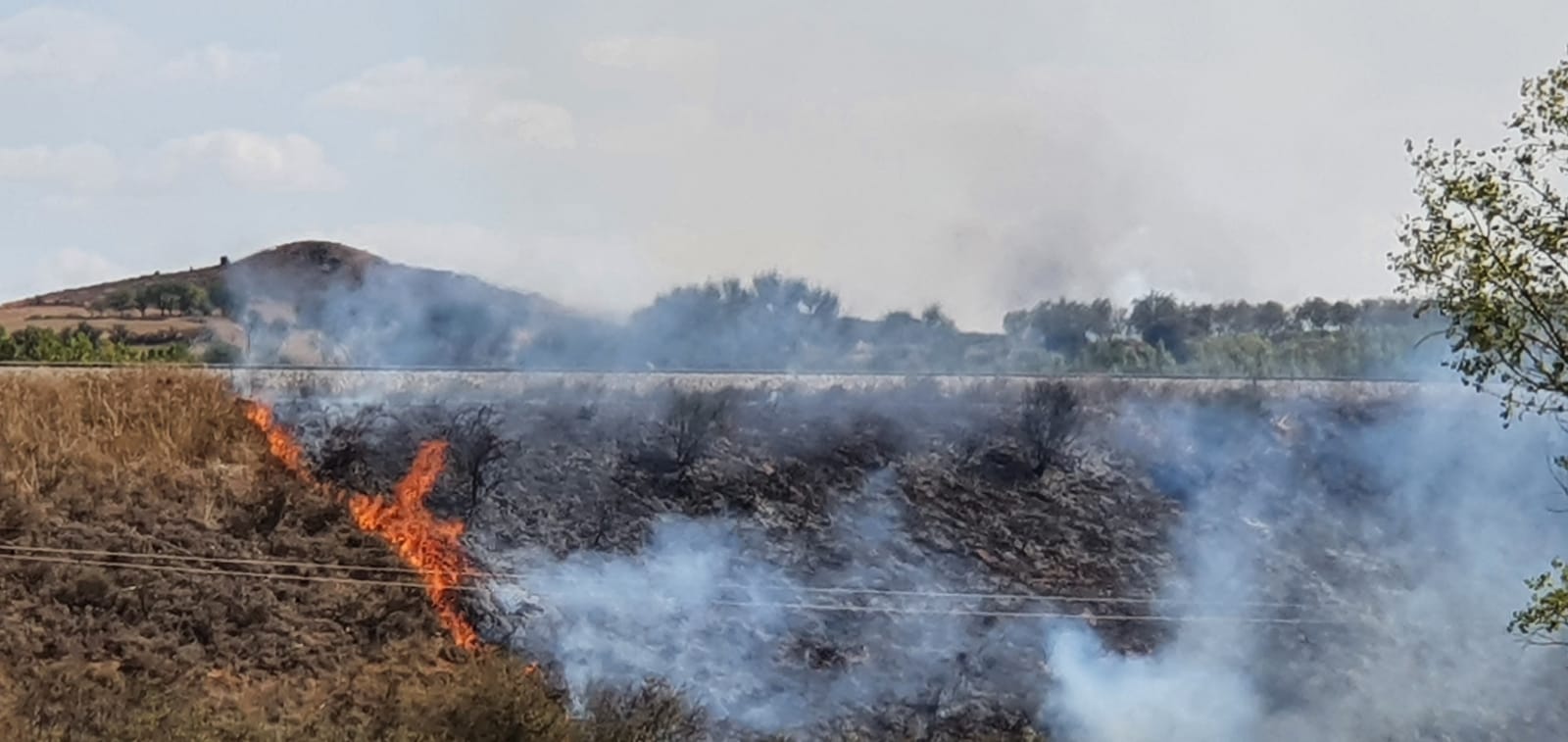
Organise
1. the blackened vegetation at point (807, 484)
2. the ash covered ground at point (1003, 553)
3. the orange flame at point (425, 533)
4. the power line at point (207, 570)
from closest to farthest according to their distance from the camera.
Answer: the power line at point (207, 570) → the orange flame at point (425, 533) → the ash covered ground at point (1003, 553) → the blackened vegetation at point (807, 484)

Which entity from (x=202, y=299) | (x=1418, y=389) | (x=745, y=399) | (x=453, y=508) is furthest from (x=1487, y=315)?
(x=202, y=299)

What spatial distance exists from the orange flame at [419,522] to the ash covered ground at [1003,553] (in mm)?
332

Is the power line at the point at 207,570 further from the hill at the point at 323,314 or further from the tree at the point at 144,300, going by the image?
the tree at the point at 144,300

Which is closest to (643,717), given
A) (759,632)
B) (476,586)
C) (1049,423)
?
(759,632)

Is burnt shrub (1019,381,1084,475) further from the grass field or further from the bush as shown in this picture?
the grass field

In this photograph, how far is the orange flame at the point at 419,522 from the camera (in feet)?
71.0

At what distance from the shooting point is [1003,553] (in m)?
25.5

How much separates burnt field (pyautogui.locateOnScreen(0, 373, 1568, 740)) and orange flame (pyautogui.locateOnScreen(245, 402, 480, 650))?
83 mm

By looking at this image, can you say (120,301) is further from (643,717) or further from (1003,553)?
(643,717)

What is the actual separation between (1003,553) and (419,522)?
32.5 ft

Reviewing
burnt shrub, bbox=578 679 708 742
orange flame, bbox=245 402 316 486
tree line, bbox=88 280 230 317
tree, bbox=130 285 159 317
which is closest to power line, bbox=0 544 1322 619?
orange flame, bbox=245 402 316 486

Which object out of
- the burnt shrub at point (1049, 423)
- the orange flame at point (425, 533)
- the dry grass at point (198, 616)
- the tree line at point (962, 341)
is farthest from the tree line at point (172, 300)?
the burnt shrub at point (1049, 423)

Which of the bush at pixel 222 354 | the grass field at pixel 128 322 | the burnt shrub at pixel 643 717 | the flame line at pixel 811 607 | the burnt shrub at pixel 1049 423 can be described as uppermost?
the grass field at pixel 128 322

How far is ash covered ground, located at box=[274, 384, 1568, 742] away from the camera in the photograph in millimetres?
22062
